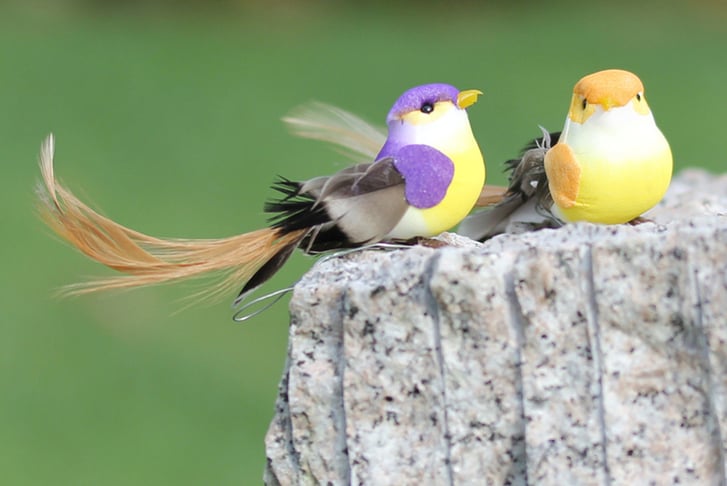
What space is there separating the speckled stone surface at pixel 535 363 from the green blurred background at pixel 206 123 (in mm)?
1418

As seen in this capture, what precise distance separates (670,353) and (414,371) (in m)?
0.21

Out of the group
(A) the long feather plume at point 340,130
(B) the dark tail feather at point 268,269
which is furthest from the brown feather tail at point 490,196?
(B) the dark tail feather at point 268,269

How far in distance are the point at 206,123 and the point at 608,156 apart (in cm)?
307

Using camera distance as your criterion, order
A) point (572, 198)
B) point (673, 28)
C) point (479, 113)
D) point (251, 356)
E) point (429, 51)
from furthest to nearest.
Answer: point (673, 28) → point (429, 51) → point (479, 113) → point (251, 356) → point (572, 198)

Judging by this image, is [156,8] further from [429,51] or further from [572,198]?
[572,198]

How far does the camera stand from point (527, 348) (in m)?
0.92

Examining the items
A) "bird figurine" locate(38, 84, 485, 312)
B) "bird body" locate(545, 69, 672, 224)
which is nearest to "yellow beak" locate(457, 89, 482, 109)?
"bird figurine" locate(38, 84, 485, 312)

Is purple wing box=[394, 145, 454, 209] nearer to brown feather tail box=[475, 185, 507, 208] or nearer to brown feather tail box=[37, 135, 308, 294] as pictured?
brown feather tail box=[37, 135, 308, 294]

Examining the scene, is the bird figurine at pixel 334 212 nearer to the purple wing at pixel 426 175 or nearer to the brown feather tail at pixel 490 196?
the purple wing at pixel 426 175

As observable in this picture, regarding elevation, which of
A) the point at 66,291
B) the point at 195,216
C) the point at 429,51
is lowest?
the point at 66,291

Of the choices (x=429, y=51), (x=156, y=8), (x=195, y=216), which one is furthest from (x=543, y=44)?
(x=195, y=216)

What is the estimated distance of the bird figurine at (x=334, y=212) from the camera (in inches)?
42.8

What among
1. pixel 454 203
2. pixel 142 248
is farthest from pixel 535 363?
pixel 142 248

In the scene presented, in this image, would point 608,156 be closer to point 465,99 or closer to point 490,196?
point 465,99
